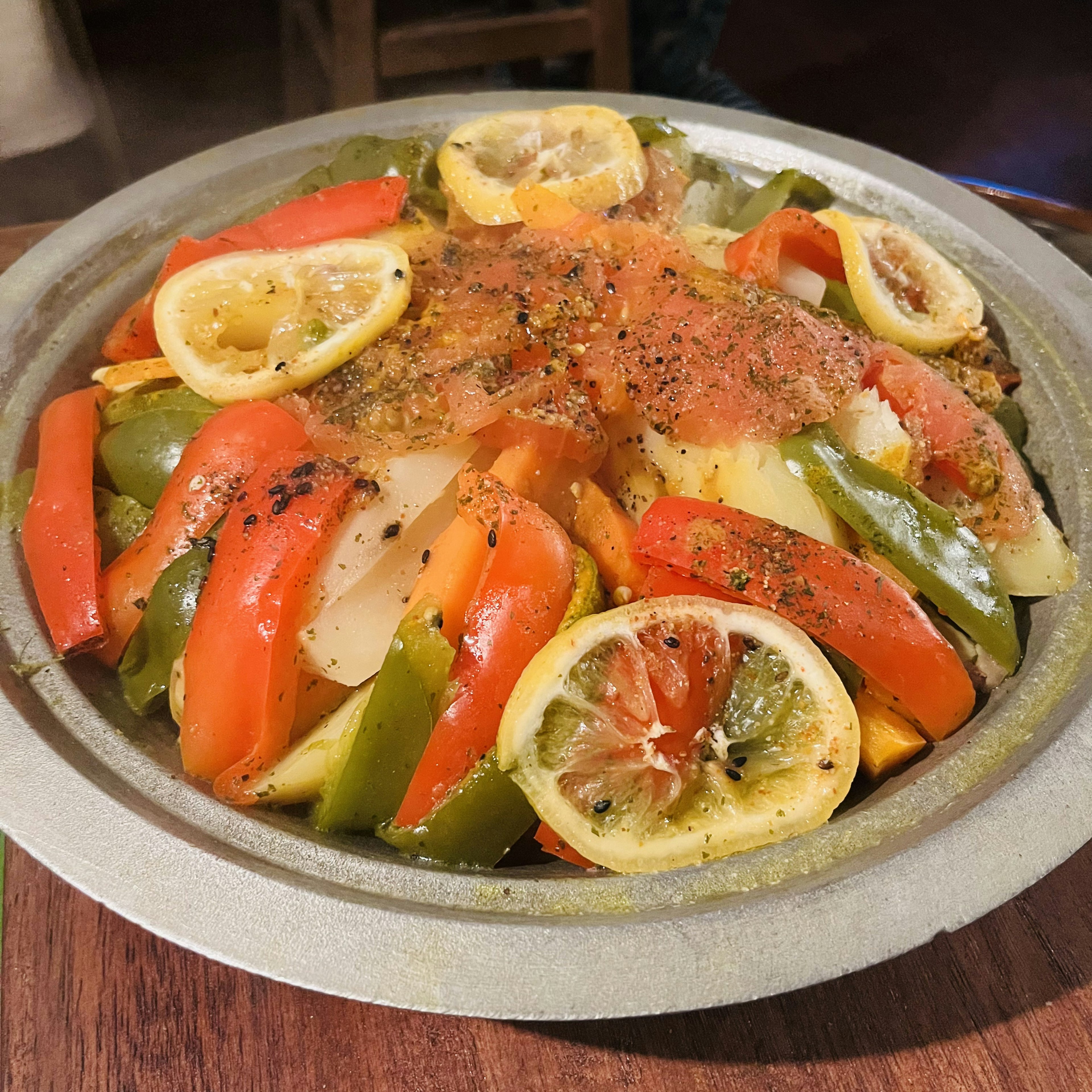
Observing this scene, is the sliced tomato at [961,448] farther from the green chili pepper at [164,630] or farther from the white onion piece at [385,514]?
the green chili pepper at [164,630]

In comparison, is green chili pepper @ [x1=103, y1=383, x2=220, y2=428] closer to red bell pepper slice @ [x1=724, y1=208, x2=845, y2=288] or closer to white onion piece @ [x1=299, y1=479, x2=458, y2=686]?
white onion piece @ [x1=299, y1=479, x2=458, y2=686]

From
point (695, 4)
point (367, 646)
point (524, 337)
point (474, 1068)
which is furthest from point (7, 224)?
point (695, 4)

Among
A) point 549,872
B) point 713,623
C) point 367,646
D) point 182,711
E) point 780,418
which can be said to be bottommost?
point 549,872

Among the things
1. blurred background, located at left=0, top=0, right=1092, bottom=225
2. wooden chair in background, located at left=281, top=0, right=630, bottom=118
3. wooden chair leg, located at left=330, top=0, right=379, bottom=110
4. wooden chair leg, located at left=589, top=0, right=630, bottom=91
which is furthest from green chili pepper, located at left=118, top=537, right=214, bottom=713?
wooden chair leg, located at left=589, top=0, right=630, bottom=91

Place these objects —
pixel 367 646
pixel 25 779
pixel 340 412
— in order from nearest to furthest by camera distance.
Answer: pixel 25 779
pixel 367 646
pixel 340 412

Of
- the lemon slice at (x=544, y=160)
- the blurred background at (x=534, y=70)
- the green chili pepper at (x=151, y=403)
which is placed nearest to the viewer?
the green chili pepper at (x=151, y=403)

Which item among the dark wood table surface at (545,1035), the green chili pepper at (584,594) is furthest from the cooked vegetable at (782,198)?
the dark wood table surface at (545,1035)

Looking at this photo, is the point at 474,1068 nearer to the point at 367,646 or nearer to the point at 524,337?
the point at 367,646
